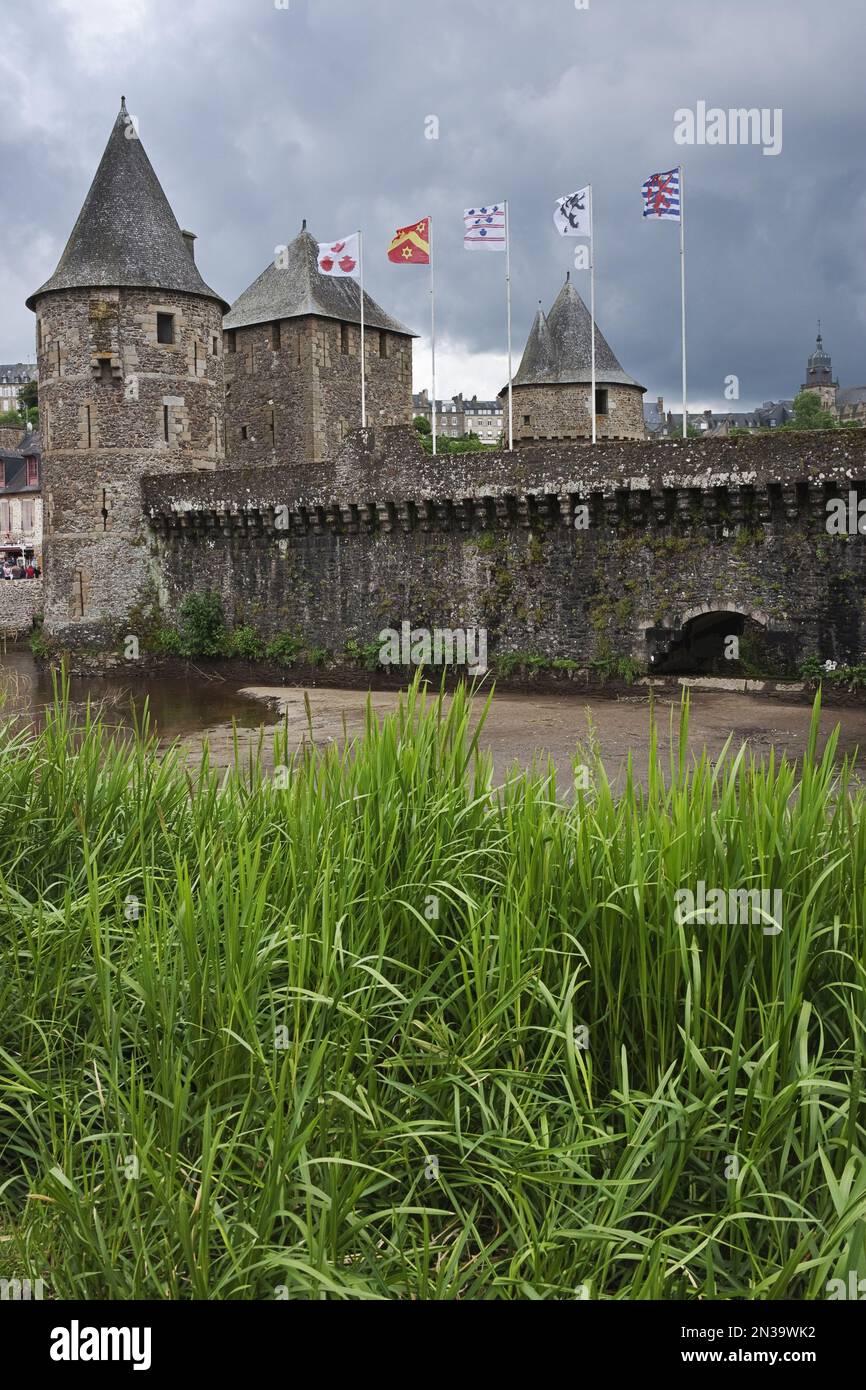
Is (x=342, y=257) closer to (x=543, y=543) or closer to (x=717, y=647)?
(x=543, y=543)

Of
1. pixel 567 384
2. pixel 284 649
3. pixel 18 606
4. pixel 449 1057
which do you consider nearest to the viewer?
pixel 449 1057

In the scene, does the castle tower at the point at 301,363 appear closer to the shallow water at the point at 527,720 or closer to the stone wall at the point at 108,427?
the stone wall at the point at 108,427

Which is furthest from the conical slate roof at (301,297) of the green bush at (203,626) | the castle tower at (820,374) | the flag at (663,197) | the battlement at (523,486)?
the castle tower at (820,374)

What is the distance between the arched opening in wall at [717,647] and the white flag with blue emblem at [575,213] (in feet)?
29.6

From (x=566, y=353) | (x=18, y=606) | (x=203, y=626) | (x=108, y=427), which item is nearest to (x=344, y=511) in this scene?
(x=203, y=626)

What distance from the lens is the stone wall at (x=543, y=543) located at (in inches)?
655

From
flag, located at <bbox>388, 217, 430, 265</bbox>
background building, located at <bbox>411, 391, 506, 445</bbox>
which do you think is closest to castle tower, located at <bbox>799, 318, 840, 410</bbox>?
background building, located at <bbox>411, 391, 506, 445</bbox>

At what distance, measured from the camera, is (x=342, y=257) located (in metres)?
26.1

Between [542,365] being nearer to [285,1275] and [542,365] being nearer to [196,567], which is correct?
[196,567]

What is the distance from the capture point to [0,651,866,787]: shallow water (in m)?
12.0

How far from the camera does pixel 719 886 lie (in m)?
4.58

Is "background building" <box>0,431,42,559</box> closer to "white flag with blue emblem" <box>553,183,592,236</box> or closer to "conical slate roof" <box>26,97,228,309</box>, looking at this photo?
"conical slate roof" <box>26,97,228,309</box>

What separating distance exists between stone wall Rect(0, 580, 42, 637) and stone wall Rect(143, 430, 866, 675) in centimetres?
805

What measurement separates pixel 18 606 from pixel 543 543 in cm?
1750
